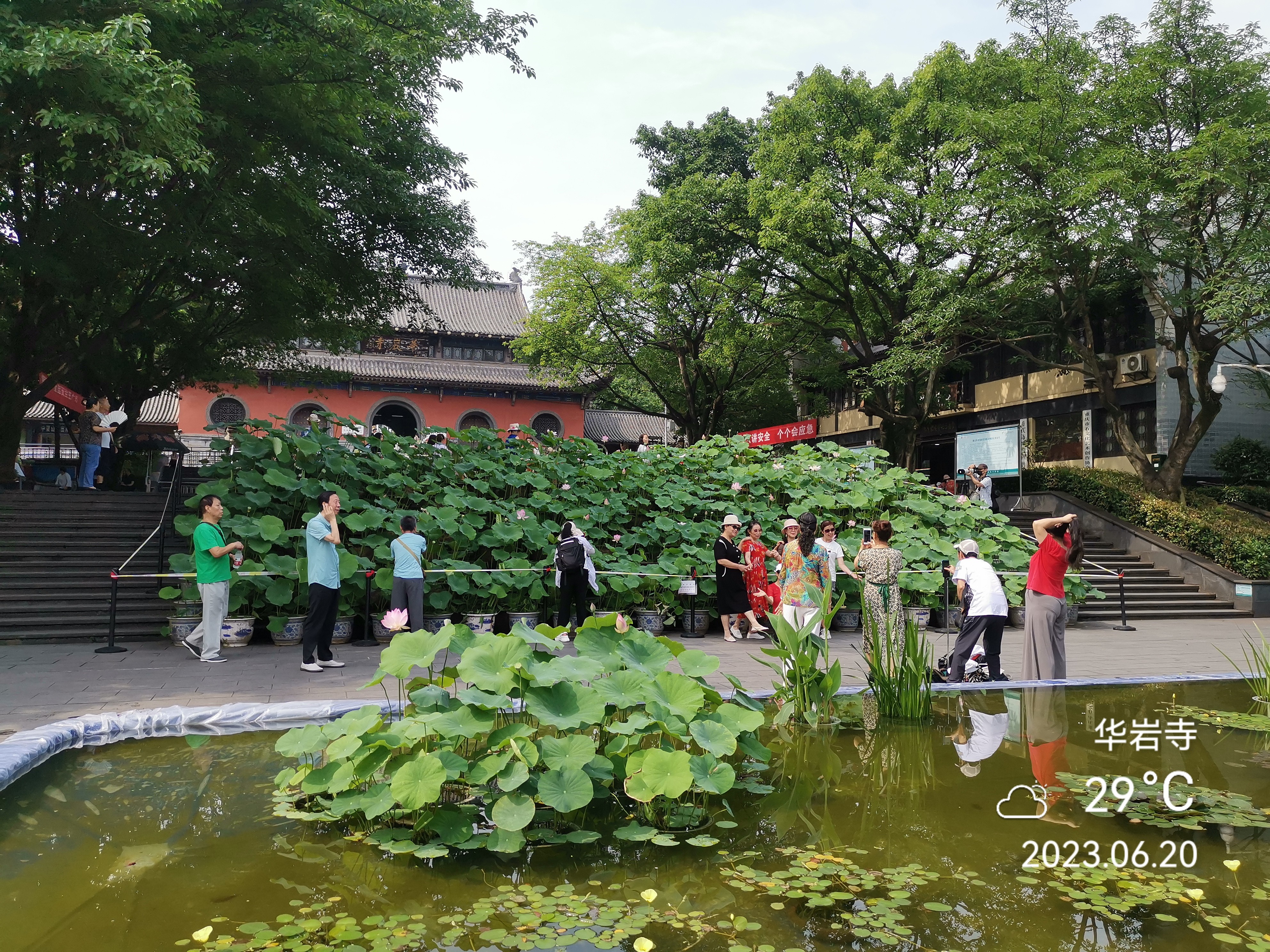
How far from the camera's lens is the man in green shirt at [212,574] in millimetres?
7387

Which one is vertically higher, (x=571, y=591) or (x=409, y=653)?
(x=409, y=653)

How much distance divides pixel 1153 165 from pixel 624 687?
16648 millimetres

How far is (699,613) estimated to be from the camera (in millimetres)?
10469

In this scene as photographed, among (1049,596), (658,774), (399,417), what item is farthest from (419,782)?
(399,417)

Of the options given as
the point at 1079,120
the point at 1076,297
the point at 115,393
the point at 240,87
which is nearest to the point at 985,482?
the point at 1076,297

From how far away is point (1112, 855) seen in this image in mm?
2688

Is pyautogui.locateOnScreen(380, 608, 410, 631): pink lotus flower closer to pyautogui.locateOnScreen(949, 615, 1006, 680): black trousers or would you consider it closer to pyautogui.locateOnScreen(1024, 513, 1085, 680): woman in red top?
pyautogui.locateOnScreen(1024, 513, 1085, 680): woman in red top

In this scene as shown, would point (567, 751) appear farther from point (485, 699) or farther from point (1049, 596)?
point (1049, 596)

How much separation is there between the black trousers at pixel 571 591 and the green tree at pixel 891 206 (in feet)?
34.9

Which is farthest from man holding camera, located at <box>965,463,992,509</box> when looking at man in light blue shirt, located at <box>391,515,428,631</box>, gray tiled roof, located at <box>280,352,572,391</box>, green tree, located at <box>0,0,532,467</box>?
gray tiled roof, located at <box>280,352,572,391</box>

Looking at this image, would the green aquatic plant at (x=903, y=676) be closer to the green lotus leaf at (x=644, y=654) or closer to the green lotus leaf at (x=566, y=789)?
the green lotus leaf at (x=644, y=654)

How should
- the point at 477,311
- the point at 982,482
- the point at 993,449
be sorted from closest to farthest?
the point at 982,482
the point at 993,449
the point at 477,311

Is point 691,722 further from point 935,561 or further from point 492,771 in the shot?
point 935,561

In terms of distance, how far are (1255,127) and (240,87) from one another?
16294 mm
